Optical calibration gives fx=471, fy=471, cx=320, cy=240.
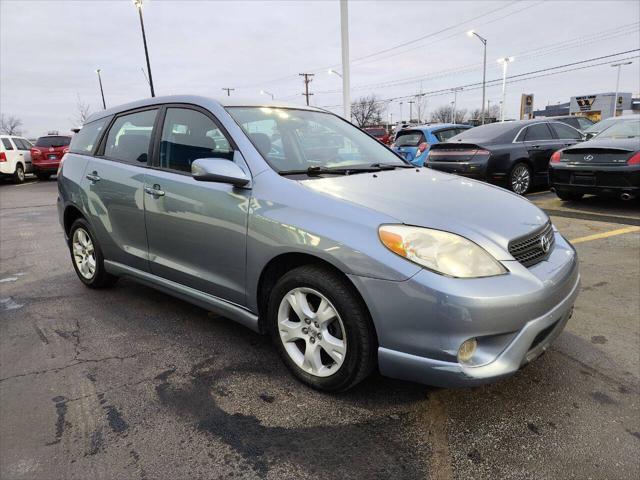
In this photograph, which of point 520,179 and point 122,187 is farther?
point 520,179

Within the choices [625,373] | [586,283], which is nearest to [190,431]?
[625,373]

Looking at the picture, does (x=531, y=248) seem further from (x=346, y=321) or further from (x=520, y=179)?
(x=520, y=179)

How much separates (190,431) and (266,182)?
1.37 m

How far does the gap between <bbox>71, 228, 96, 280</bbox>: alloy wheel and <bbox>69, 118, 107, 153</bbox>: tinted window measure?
29.9 inches

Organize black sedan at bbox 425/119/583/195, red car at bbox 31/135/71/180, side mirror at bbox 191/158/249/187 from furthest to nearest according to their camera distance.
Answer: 1. red car at bbox 31/135/71/180
2. black sedan at bbox 425/119/583/195
3. side mirror at bbox 191/158/249/187

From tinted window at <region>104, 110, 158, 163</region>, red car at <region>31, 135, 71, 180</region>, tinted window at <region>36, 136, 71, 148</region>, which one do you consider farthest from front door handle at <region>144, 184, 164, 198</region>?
tinted window at <region>36, 136, 71, 148</region>

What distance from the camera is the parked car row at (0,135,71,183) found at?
1716 cm

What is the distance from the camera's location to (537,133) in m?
9.51

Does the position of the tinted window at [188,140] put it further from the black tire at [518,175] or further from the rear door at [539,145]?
the rear door at [539,145]

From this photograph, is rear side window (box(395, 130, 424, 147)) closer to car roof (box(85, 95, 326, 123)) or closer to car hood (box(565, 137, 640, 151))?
car hood (box(565, 137, 640, 151))

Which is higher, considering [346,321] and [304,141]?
[304,141]

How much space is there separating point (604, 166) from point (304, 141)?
5.82 meters

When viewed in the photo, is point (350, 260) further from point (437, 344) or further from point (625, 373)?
point (625, 373)

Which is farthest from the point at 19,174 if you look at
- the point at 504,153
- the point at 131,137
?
the point at 504,153
